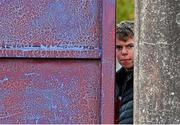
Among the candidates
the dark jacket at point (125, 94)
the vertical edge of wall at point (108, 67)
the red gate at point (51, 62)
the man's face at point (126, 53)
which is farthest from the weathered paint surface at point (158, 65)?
the man's face at point (126, 53)

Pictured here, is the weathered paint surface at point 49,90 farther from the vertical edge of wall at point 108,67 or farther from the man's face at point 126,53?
the man's face at point 126,53

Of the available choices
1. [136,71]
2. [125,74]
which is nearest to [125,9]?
[125,74]

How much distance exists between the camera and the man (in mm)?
5363

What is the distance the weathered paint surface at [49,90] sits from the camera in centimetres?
423

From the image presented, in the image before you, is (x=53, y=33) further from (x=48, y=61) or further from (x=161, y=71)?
(x=161, y=71)

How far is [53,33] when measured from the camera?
13.9 ft

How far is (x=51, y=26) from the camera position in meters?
4.25

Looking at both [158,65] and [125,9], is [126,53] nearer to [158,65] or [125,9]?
[158,65]

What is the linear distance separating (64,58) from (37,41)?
17 centimetres

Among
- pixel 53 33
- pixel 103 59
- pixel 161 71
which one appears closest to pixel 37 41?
pixel 53 33

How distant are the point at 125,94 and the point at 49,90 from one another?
1.31 meters

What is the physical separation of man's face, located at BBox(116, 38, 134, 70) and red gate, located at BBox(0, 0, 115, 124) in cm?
152

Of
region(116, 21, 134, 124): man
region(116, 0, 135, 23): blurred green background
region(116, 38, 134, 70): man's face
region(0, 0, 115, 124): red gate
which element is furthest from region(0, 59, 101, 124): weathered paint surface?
region(116, 0, 135, 23): blurred green background

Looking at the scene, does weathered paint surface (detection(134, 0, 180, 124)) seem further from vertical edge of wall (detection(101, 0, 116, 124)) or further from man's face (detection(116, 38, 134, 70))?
man's face (detection(116, 38, 134, 70))
